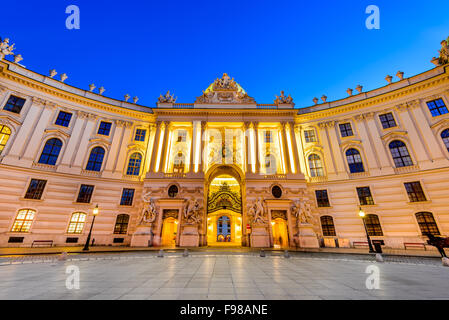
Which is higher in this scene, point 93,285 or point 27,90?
point 27,90

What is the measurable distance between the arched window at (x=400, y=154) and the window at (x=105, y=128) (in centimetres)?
3662

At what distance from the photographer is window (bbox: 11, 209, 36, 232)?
17172 mm

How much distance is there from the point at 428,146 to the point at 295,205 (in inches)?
614

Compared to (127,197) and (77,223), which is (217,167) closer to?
(127,197)

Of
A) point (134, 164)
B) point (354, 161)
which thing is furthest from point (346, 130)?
point (134, 164)

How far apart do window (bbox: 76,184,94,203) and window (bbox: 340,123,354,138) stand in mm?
33601

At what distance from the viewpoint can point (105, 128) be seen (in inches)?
956

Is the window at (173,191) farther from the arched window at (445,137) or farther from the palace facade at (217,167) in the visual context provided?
the arched window at (445,137)

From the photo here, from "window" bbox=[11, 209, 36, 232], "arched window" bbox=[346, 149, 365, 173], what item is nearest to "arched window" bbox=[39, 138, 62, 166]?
"window" bbox=[11, 209, 36, 232]

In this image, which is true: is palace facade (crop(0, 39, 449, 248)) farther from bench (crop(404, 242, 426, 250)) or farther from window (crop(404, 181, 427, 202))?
bench (crop(404, 242, 426, 250))

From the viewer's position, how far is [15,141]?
61.4 feet

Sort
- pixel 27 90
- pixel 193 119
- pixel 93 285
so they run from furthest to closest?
pixel 193 119 → pixel 27 90 → pixel 93 285
